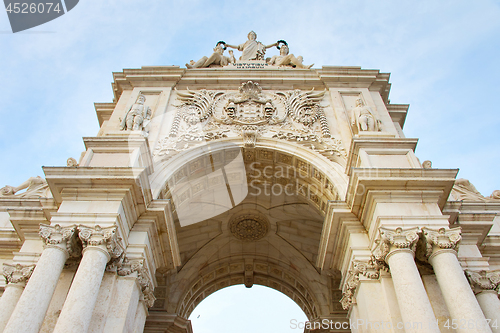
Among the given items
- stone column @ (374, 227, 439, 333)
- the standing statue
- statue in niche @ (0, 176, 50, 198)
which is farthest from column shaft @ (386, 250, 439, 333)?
the standing statue

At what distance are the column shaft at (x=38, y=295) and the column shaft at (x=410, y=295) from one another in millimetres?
6268

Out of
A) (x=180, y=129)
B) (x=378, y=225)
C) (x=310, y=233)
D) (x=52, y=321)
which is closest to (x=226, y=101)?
(x=180, y=129)

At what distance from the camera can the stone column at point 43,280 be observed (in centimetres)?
675

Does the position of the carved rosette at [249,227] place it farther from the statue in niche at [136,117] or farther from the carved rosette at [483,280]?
the carved rosette at [483,280]

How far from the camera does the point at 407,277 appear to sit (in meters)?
7.39

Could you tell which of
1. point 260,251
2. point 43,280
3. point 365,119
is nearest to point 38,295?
point 43,280

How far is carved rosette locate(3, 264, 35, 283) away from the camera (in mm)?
8562

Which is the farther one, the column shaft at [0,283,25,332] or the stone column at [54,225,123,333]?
the column shaft at [0,283,25,332]

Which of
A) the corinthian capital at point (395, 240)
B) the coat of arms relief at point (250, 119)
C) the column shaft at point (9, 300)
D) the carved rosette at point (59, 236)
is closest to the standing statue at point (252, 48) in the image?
the coat of arms relief at point (250, 119)

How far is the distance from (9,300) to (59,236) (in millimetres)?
1767

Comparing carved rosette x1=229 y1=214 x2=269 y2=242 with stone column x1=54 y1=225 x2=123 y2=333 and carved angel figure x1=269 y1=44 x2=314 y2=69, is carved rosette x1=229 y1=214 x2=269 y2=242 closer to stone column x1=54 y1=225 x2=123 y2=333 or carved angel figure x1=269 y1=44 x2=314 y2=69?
carved angel figure x1=269 y1=44 x2=314 y2=69

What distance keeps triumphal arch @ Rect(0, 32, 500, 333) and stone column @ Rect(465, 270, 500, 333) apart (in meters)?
0.03

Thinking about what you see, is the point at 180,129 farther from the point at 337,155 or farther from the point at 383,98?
the point at 383,98

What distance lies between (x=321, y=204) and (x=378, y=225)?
334 cm
